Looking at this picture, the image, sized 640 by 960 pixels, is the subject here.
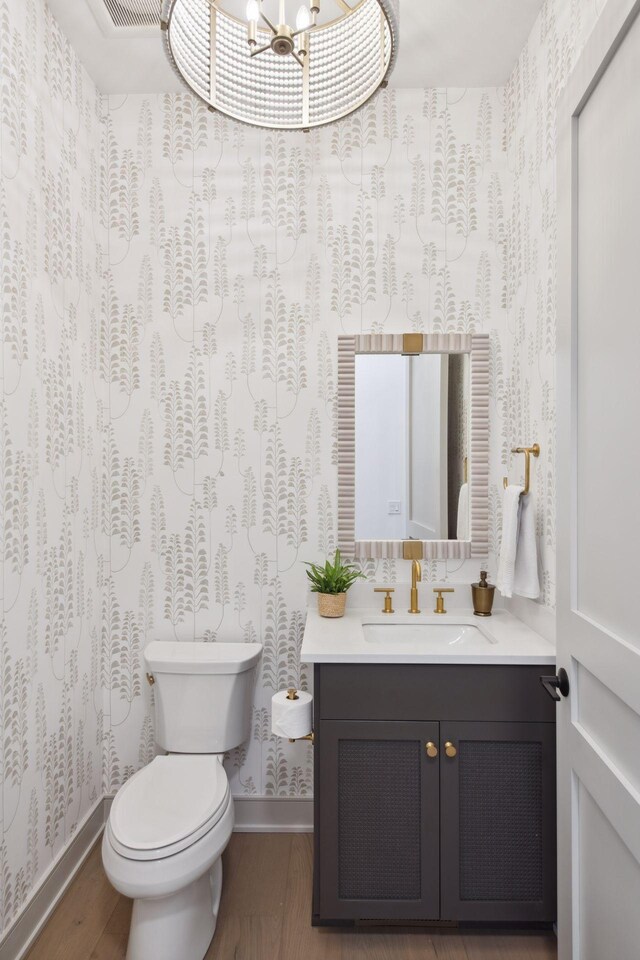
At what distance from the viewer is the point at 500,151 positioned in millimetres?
2236

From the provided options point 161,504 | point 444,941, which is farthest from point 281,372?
point 444,941

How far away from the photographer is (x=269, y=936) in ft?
5.72

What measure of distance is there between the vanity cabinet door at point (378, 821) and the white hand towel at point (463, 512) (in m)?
0.76

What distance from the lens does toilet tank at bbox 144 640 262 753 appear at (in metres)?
2.05

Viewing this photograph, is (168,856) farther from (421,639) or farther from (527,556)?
(527,556)

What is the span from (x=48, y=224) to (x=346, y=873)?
212 cm

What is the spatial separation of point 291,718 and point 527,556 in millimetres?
880

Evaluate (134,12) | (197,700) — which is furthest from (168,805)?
(134,12)

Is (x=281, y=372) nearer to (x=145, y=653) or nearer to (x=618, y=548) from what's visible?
(x=145, y=653)

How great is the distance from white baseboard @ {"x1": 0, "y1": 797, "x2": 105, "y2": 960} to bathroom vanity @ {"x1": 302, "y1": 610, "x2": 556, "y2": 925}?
2.69ft

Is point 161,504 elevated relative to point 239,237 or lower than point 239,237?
lower

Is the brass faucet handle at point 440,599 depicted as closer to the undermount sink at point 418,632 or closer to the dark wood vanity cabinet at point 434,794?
the undermount sink at point 418,632

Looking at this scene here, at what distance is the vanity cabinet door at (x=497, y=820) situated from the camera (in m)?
1.69

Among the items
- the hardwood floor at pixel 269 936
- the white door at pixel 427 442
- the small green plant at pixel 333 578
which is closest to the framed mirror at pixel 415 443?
the white door at pixel 427 442
